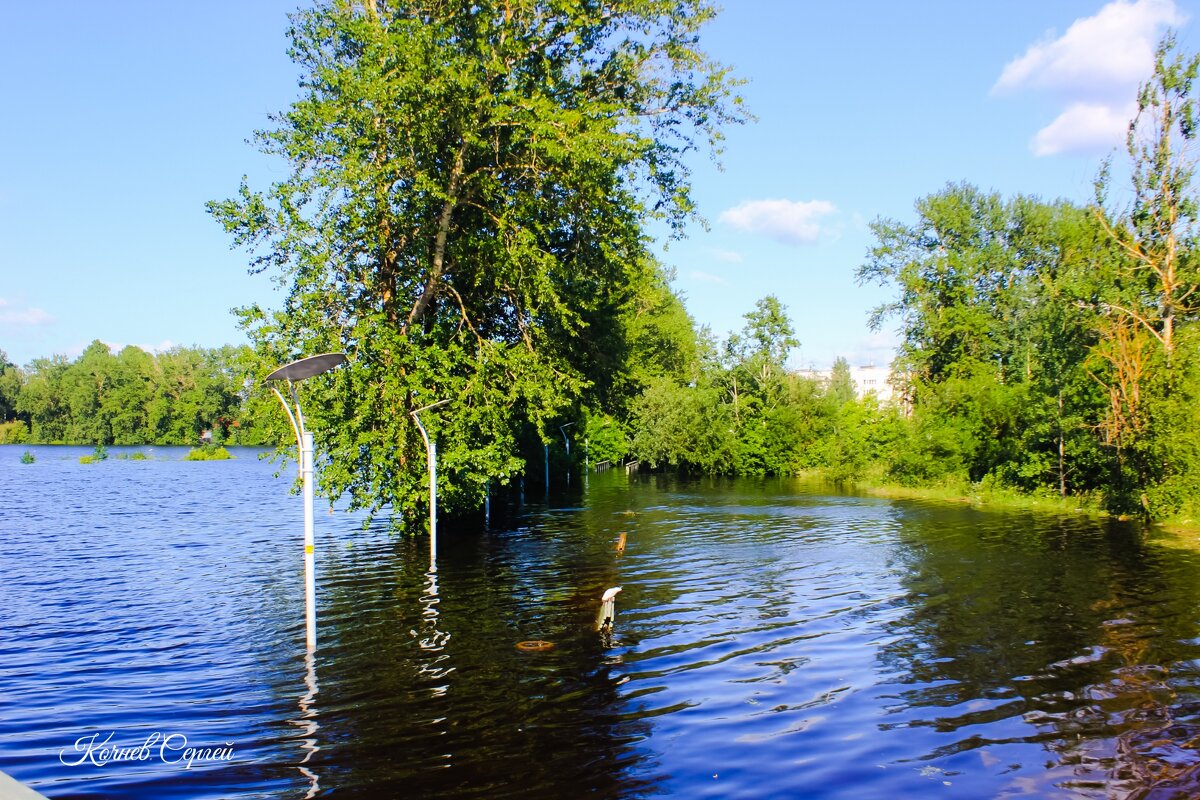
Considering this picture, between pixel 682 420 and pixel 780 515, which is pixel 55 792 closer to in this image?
pixel 780 515

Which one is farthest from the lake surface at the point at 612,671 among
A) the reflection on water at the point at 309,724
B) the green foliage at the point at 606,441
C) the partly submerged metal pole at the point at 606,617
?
the green foliage at the point at 606,441

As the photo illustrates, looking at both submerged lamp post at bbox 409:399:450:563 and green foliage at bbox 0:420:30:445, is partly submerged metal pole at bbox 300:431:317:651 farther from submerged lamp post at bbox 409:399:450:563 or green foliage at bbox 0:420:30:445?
green foliage at bbox 0:420:30:445

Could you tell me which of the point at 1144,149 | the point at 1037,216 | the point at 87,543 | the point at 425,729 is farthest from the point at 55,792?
the point at 1037,216

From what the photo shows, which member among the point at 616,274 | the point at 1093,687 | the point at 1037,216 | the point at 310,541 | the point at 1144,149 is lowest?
the point at 1093,687

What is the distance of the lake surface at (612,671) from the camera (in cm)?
779

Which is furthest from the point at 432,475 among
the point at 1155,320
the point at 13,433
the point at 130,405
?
the point at 13,433

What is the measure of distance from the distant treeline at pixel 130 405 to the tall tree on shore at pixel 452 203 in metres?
116

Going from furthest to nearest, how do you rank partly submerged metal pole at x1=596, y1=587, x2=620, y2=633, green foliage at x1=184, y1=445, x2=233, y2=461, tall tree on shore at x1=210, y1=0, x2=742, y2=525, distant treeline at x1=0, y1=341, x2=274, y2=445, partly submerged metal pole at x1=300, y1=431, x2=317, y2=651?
distant treeline at x1=0, y1=341, x2=274, y2=445 → green foliage at x1=184, y1=445, x2=233, y2=461 → tall tree on shore at x1=210, y1=0, x2=742, y2=525 → partly submerged metal pole at x1=596, y1=587, x2=620, y2=633 → partly submerged metal pole at x1=300, y1=431, x2=317, y2=651

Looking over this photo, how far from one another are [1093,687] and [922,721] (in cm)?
282

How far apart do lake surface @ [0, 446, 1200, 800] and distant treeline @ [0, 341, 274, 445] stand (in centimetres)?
11600

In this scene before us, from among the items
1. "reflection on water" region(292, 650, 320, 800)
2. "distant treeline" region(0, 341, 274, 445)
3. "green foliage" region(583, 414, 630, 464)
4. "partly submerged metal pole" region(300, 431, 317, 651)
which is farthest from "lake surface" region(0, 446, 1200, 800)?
"distant treeline" region(0, 341, 274, 445)

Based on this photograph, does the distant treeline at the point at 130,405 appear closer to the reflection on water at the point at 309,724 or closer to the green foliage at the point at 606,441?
the green foliage at the point at 606,441

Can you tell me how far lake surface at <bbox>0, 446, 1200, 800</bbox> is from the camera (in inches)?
307

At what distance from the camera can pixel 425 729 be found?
893 cm
